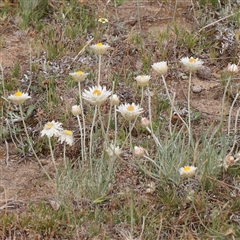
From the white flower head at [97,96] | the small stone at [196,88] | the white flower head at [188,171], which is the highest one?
the white flower head at [97,96]

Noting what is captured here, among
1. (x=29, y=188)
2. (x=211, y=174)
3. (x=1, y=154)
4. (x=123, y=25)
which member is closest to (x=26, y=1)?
(x=123, y=25)

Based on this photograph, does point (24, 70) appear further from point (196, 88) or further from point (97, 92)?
point (97, 92)

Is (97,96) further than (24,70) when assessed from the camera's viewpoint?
No

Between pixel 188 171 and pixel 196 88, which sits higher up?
pixel 188 171

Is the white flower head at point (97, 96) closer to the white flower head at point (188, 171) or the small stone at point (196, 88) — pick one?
the white flower head at point (188, 171)

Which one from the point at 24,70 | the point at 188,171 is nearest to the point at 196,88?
the point at 24,70

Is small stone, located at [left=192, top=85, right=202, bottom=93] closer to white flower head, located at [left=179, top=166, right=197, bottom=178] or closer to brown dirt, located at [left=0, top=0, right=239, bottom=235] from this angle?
brown dirt, located at [left=0, top=0, right=239, bottom=235]

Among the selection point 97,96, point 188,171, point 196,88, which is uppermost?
point 97,96

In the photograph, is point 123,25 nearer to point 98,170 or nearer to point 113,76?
point 113,76

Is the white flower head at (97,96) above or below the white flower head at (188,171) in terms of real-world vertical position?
above

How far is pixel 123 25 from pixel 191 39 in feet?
1.74

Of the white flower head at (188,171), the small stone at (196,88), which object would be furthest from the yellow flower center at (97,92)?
the small stone at (196,88)

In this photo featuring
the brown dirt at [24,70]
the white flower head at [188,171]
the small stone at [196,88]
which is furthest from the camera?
the small stone at [196,88]

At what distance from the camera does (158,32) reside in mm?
4082
